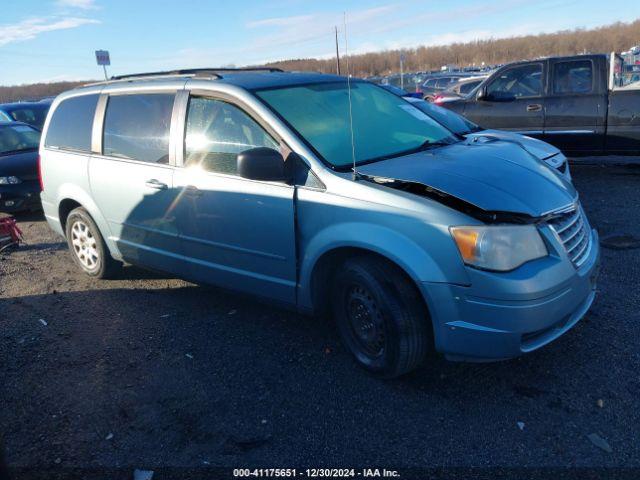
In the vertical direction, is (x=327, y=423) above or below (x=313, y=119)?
below

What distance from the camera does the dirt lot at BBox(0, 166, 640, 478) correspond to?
2662mm

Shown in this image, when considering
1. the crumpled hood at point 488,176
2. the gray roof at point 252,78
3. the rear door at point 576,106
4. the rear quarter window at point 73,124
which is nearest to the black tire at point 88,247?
the rear quarter window at point 73,124

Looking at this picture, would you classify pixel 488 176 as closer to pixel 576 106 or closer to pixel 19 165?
pixel 576 106

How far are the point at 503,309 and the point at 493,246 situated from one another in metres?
0.32

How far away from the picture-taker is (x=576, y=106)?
27.2 feet

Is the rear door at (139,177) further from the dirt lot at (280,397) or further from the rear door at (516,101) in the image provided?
the rear door at (516,101)

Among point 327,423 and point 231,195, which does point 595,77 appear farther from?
point 327,423

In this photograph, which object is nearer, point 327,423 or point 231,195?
point 327,423

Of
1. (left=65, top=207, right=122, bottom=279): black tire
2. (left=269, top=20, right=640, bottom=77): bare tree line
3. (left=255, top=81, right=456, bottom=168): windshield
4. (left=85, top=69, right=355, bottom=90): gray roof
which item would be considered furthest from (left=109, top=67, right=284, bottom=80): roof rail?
(left=269, top=20, right=640, bottom=77): bare tree line

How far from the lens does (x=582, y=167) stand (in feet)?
29.8

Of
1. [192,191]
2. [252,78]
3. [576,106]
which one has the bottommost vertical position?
[192,191]

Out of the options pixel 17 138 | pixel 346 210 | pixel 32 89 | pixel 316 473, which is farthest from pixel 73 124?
pixel 32 89

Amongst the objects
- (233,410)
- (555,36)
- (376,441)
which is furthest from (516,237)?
(555,36)

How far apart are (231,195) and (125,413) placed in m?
1.53
